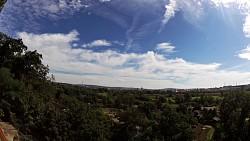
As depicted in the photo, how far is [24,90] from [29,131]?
5119mm

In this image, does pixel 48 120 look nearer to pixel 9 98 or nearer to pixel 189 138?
pixel 9 98

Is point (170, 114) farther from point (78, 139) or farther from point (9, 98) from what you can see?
point (9, 98)

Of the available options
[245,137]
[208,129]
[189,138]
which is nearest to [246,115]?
[245,137]

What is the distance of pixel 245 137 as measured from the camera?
28.0 meters

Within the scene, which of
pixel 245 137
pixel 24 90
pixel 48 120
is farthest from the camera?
pixel 24 90

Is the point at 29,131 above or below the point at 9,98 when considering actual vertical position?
below

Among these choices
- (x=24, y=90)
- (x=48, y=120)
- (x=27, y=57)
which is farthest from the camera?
(x=27, y=57)

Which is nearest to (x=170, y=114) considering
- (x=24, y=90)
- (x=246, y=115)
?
(x=246, y=115)

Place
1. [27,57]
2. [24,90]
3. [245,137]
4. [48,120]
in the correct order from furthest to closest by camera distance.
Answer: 1. [27,57]
2. [24,90]
3. [48,120]
4. [245,137]

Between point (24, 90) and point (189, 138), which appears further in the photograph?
point (24, 90)

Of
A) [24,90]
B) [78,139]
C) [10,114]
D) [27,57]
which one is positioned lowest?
[78,139]

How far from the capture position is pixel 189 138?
92.8 feet

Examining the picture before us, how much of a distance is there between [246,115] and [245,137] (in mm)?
3052

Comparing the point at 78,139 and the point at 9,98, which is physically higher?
the point at 9,98
